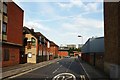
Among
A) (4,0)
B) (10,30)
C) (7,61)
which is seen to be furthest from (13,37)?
(4,0)

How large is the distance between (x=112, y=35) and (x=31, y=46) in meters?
38.4

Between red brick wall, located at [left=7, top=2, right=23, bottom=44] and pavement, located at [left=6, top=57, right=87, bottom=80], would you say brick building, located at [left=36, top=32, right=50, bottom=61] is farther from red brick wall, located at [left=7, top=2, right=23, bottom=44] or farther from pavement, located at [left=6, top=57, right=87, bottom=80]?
pavement, located at [left=6, top=57, right=87, bottom=80]

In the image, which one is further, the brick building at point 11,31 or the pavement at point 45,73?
the brick building at point 11,31

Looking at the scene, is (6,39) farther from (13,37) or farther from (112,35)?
(112,35)

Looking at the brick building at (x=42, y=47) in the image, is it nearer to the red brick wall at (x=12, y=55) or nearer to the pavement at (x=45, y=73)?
the red brick wall at (x=12, y=55)

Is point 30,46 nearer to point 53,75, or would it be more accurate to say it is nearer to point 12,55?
point 12,55

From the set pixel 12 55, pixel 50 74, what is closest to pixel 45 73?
pixel 50 74

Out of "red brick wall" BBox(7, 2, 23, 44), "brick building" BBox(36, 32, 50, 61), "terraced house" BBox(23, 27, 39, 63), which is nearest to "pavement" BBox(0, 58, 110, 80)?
"red brick wall" BBox(7, 2, 23, 44)

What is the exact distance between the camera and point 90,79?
24.1m

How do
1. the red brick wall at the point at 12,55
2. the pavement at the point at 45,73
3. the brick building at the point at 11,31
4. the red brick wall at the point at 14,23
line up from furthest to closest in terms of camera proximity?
1. the red brick wall at the point at 14,23
2. the red brick wall at the point at 12,55
3. the brick building at the point at 11,31
4. the pavement at the point at 45,73

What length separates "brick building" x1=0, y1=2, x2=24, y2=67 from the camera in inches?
1519

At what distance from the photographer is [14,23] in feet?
144

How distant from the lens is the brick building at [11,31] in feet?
127

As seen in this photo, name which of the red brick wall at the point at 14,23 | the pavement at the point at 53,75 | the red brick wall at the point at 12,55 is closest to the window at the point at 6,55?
the red brick wall at the point at 12,55
